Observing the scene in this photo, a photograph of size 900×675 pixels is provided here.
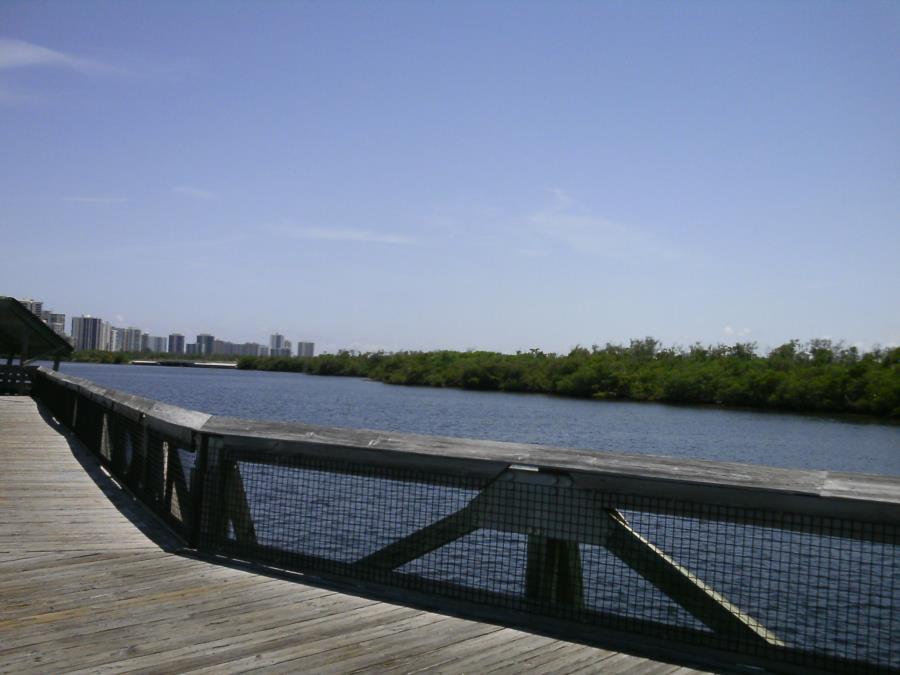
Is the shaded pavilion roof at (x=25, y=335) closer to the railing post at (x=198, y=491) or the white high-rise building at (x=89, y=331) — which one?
the railing post at (x=198, y=491)

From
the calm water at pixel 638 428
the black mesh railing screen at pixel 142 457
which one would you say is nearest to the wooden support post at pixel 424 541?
the black mesh railing screen at pixel 142 457

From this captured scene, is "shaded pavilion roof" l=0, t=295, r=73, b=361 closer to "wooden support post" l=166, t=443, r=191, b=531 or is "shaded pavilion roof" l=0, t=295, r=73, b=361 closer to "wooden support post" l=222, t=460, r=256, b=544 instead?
"wooden support post" l=166, t=443, r=191, b=531

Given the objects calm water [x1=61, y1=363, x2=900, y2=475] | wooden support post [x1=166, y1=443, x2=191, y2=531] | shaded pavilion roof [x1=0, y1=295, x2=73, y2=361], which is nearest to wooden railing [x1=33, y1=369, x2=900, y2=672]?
wooden support post [x1=166, y1=443, x2=191, y2=531]

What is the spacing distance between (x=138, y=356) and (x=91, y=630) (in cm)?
18922

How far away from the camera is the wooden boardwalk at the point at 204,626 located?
3426 millimetres

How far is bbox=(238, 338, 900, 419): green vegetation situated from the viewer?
218 ft

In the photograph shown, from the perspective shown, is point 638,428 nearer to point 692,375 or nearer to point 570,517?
point 692,375

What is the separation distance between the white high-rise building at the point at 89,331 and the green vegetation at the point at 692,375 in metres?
81.0

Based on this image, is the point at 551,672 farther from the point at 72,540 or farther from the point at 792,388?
the point at 792,388

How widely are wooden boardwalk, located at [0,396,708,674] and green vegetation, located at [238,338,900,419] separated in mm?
64294

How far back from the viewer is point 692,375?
77062mm

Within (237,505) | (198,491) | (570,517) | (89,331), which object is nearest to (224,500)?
(237,505)

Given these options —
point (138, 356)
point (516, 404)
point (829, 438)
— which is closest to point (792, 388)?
point (516, 404)

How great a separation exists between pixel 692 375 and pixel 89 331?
443 feet
